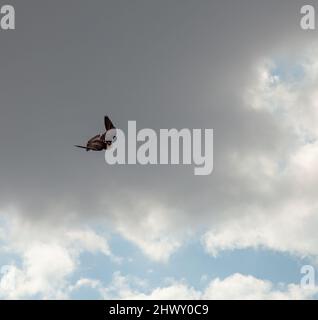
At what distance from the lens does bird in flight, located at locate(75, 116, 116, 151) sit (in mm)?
87500

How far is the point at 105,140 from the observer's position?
88.5 meters

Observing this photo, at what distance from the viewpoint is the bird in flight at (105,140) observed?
8750 cm
